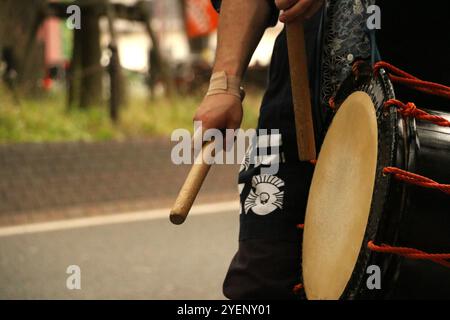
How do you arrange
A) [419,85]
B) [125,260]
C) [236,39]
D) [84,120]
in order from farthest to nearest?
[84,120] < [125,260] < [236,39] < [419,85]

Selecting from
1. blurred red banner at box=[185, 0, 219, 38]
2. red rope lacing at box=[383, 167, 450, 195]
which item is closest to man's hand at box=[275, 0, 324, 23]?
red rope lacing at box=[383, 167, 450, 195]

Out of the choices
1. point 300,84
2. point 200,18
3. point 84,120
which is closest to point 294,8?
point 300,84

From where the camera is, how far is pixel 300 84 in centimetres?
173

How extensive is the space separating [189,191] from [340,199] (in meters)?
0.30

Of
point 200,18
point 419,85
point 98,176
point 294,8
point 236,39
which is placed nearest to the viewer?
point 419,85

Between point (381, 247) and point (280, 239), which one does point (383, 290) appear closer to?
point (381, 247)

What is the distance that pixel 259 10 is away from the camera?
1.82 m

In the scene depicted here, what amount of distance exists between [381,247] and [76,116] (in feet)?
24.4

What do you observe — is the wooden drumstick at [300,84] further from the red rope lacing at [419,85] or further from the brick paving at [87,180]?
the brick paving at [87,180]

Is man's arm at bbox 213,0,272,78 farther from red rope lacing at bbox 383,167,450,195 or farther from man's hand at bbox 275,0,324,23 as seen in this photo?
red rope lacing at bbox 383,167,450,195

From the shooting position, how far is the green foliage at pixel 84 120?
7.68 m

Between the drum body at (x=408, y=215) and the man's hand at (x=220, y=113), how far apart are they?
15.7 inches

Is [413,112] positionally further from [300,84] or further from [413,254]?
[300,84]
